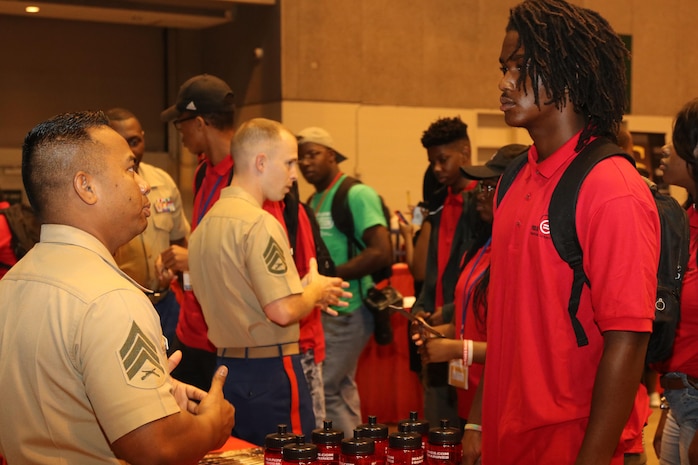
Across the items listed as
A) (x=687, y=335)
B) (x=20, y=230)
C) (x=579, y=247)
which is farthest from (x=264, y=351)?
(x=20, y=230)

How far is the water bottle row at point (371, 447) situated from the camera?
2305 millimetres

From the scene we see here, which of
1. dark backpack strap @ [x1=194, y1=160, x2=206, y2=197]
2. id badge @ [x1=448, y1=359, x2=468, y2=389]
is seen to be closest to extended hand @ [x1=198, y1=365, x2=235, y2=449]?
id badge @ [x1=448, y1=359, x2=468, y2=389]

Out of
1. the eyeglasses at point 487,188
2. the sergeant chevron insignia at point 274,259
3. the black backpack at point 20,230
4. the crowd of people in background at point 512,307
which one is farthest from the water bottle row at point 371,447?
the black backpack at point 20,230

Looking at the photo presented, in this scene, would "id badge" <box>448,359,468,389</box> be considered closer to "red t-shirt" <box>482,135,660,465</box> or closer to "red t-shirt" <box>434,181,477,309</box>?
"red t-shirt" <box>434,181,477,309</box>

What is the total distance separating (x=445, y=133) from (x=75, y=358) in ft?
11.4

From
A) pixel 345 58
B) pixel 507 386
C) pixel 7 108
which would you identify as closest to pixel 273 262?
pixel 507 386

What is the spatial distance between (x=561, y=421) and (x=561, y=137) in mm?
648

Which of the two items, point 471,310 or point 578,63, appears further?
point 471,310

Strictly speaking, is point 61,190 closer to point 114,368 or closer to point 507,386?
point 114,368

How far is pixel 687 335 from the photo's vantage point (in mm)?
2959

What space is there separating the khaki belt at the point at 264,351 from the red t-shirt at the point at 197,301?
0.53m

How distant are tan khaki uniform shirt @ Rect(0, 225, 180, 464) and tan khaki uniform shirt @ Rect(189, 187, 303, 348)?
1.56 meters

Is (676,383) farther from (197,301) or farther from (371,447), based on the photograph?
(197,301)

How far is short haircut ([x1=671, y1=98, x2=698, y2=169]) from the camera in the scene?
2955 mm
